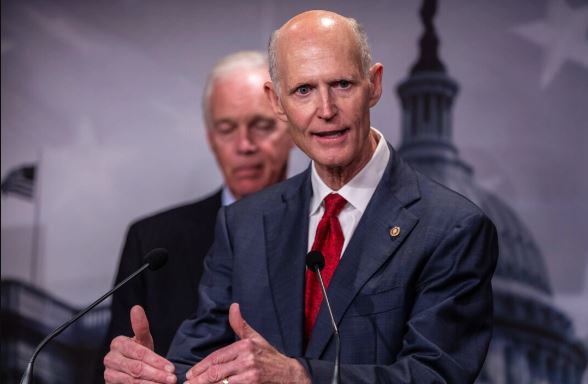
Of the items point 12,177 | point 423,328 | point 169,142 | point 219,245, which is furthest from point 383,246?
point 12,177

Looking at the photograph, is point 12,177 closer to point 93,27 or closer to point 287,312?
point 93,27

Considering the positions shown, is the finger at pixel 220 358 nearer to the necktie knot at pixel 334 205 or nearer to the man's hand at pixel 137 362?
the man's hand at pixel 137 362

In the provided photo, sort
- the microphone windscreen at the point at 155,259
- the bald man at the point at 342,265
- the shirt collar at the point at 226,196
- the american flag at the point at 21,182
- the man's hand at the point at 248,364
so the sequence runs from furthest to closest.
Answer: the american flag at the point at 21,182 < the shirt collar at the point at 226,196 < the microphone windscreen at the point at 155,259 < the bald man at the point at 342,265 < the man's hand at the point at 248,364

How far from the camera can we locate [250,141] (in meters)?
3.42

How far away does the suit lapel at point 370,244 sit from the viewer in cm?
219

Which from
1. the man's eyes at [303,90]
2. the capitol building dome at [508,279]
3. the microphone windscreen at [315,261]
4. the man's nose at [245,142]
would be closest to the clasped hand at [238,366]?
the microphone windscreen at [315,261]

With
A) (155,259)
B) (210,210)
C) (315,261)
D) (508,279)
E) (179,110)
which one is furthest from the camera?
(179,110)

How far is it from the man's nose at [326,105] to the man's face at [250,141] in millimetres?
1194

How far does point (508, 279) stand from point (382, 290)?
2048 millimetres

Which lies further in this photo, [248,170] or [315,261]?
[248,170]

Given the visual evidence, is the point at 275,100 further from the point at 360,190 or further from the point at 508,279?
the point at 508,279

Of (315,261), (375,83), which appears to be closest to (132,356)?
(315,261)

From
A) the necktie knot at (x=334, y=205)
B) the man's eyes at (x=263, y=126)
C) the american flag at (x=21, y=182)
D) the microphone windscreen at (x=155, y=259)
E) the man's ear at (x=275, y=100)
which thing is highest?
the american flag at (x=21, y=182)

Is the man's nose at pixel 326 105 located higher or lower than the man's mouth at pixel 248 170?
lower
